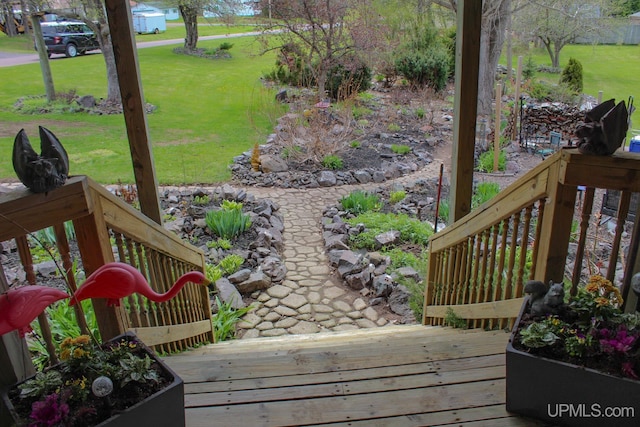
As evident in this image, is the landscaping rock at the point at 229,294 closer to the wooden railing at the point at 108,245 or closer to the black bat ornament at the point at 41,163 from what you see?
the wooden railing at the point at 108,245

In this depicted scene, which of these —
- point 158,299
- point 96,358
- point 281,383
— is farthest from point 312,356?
point 96,358

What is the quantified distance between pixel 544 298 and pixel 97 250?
159 centimetres

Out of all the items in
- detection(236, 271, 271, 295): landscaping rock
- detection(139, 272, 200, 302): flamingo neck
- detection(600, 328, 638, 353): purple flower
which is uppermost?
detection(139, 272, 200, 302): flamingo neck

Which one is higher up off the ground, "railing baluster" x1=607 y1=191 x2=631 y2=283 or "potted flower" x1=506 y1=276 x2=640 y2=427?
"railing baluster" x1=607 y1=191 x2=631 y2=283

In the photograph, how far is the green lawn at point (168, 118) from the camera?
815 cm

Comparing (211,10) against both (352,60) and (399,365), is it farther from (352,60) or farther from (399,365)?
(399,365)

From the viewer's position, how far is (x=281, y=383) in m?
1.90

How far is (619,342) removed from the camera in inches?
56.6

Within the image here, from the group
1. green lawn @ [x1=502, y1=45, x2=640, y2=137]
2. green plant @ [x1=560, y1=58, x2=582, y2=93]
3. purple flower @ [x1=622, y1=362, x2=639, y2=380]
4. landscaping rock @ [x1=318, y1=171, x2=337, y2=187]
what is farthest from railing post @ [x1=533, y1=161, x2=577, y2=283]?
green lawn @ [x1=502, y1=45, x2=640, y2=137]

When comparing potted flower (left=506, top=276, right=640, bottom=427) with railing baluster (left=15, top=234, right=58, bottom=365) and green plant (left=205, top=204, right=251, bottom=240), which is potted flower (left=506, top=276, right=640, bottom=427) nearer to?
railing baluster (left=15, top=234, right=58, bottom=365)

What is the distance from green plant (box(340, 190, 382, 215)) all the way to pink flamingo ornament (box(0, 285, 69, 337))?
5087 mm

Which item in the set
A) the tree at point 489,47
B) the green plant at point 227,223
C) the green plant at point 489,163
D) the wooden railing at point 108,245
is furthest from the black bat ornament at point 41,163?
the tree at point 489,47

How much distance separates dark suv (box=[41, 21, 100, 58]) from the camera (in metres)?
14.9

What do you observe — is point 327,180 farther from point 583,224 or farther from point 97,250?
point 97,250
